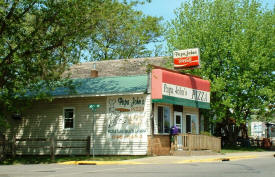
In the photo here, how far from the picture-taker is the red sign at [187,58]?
2886 centimetres

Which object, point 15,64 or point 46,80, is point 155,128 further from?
point 15,64

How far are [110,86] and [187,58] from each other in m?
6.15

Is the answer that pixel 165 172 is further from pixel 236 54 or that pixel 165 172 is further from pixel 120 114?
pixel 236 54

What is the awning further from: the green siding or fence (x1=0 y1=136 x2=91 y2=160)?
fence (x1=0 y1=136 x2=91 y2=160)

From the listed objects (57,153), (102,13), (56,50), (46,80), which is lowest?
(57,153)

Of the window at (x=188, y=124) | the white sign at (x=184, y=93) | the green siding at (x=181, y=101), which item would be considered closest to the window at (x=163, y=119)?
the green siding at (x=181, y=101)

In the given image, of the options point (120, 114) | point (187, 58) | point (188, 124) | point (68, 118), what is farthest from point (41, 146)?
point (187, 58)

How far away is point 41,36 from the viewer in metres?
22.6

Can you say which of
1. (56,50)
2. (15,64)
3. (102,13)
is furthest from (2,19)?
(102,13)

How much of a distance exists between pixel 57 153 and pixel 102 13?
9965 millimetres

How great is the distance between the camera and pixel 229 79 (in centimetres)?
3397

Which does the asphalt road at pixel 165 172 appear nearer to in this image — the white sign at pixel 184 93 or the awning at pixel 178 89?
the awning at pixel 178 89

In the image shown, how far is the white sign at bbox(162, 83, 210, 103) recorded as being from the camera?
24688 mm

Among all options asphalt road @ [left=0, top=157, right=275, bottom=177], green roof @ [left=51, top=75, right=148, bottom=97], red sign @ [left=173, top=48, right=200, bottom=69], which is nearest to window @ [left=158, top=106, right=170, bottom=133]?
green roof @ [left=51, top=75, right=148, bottom=97]
